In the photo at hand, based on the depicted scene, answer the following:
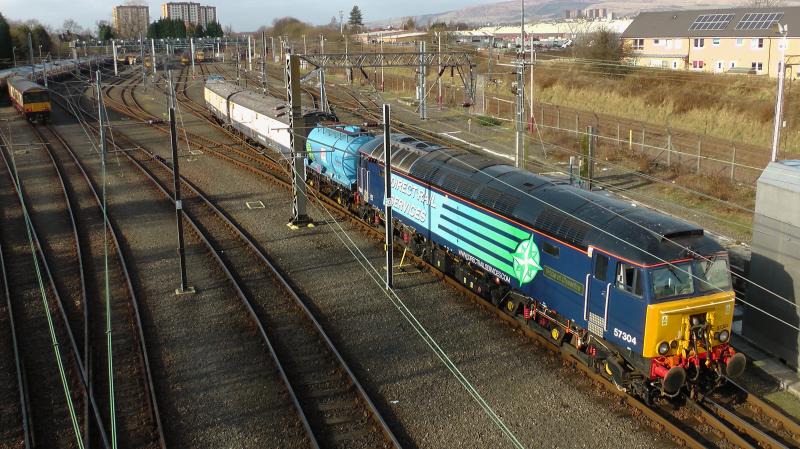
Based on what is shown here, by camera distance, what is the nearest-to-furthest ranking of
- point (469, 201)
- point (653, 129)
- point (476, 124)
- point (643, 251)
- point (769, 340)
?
point (643, 251), point (769, 340), point (469, 201), point (653, 129), point (476, 124)

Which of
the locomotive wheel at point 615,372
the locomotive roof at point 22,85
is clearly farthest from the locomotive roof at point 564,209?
the locomotive roof at point 22,85

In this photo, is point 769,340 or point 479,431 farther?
point 769,340

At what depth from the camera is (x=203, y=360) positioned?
14477 millimetres

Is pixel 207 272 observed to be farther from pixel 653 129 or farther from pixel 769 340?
pixel 653 129

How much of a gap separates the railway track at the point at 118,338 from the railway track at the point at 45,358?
364mm

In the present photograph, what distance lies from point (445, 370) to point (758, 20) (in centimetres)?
6190

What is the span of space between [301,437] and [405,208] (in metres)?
9.70

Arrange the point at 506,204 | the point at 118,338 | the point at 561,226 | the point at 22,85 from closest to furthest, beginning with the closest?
1. the point at 561,226
2. the point at 506,204
3. the point at 118,338
4. the point at 22,85

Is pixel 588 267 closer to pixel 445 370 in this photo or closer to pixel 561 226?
pixel 561 226

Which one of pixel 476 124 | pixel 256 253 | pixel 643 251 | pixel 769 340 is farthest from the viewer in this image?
pixel 476 124

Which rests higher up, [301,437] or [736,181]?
[736,181]

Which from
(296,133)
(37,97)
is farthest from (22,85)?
(296,133)

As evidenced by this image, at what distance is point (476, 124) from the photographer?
1855 inches

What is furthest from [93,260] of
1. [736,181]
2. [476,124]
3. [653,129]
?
[653,129]
